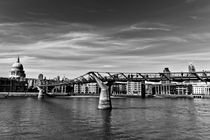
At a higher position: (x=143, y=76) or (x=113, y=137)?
(x=143, y=76)

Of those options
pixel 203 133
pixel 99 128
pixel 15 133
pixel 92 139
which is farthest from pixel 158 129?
pixel 15 133

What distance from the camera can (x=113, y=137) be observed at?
42.4m

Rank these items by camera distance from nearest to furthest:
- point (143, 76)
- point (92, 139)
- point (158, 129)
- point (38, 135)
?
point (92, 139) < point (38, 135) < point (158, 129) < point (143, 76)

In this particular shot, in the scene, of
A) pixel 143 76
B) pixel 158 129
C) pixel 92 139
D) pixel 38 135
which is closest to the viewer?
pixel 92 139

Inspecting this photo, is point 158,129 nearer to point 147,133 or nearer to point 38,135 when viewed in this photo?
point 147,133

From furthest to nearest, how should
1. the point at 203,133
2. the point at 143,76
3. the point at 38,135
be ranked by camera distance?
the point at 143,76, the point at 203,133, the point at 38,135

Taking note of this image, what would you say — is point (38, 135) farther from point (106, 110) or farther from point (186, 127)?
point (106, 110)

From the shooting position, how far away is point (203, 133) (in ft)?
155

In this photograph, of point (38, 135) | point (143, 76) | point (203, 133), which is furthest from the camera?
point (143, 76)

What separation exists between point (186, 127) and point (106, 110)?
124 ft

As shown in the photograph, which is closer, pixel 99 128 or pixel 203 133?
pixel 203 133

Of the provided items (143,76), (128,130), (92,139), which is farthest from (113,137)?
(143,76)

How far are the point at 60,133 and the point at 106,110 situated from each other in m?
42.5

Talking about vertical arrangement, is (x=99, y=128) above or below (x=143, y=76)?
below
